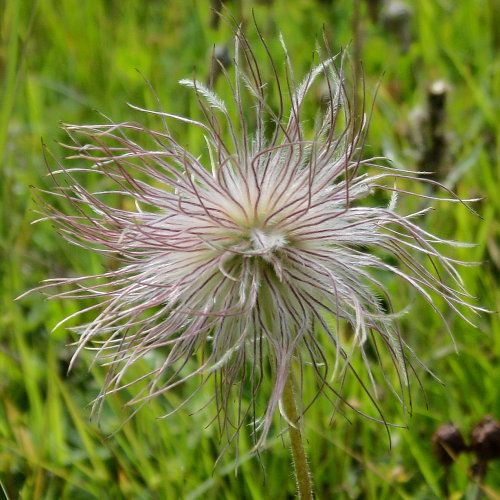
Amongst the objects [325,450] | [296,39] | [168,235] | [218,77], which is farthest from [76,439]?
[296,39]

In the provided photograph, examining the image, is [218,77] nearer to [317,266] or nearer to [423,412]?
[423,412]

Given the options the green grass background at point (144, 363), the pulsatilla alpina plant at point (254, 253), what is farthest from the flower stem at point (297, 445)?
the green grass background at point (144, 363)

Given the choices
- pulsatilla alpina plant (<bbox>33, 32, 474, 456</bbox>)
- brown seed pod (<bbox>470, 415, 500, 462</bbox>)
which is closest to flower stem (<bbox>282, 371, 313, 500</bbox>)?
pulsatilla alpina plant (<bbox>33, 32, 474, 456</bbox>)

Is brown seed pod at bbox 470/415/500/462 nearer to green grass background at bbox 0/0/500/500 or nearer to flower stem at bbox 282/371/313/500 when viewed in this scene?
green grass background at bbox 0/0/500/500

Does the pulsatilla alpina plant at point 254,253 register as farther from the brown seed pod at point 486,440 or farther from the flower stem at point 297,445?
the brown seed pod at point 486,440

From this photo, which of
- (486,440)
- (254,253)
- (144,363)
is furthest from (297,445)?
(144,363)

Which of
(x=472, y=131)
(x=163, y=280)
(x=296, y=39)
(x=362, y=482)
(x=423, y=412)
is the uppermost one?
(x=296, y=39)
